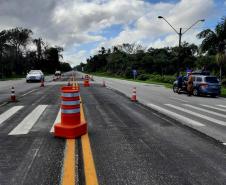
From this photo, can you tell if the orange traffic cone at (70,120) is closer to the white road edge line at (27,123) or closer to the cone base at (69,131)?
→ the cone base at (69,131)

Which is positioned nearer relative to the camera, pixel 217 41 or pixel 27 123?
pixel 27 123

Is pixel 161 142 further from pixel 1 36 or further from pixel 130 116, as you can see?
pixel 1 36

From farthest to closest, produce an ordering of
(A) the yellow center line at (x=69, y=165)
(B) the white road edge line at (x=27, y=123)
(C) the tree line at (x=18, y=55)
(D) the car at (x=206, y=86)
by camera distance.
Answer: (C) the tree line at (x=18, y=55), (D) the car at (x=206, y=86), (B) the white road edge line at (x=27, y=123), (A) the yellow center line at (x=69, y=165)

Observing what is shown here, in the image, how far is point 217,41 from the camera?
37094mm

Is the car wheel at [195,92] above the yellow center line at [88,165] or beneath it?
beneath

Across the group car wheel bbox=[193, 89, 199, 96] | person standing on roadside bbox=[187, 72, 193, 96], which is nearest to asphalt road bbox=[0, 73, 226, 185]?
person standing on roadside bbox=[187, 72, 193, 96]

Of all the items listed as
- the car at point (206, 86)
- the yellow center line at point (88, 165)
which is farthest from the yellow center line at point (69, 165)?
the car at point (206, 86)

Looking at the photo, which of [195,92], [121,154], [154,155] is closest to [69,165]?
[121,154]

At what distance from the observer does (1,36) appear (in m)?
85.0

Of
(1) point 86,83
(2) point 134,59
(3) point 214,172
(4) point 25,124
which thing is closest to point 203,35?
(1) point 86,83

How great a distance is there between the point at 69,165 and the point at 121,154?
1.15 metres

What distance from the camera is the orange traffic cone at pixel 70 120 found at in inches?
280

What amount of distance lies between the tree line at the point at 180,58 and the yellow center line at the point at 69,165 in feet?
92.2

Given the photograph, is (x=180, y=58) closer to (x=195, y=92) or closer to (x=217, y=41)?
(x=217, y=41)
